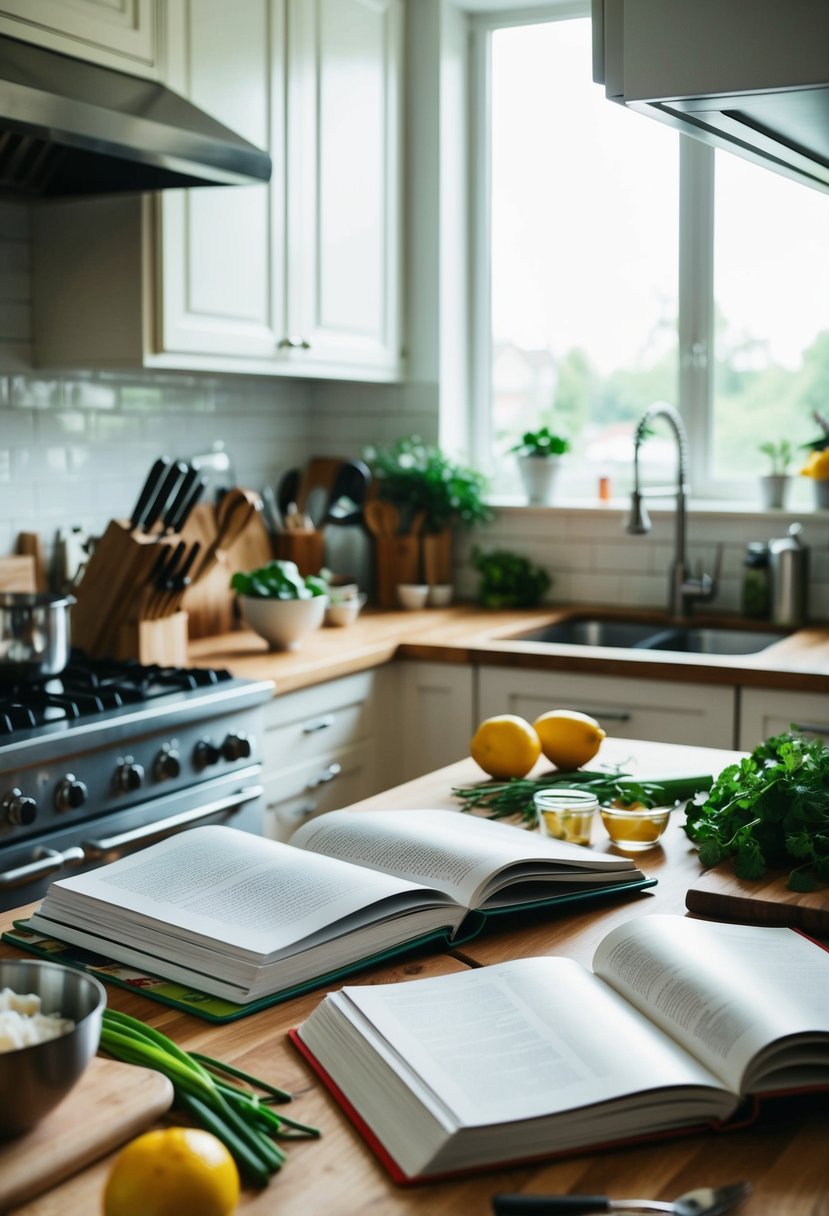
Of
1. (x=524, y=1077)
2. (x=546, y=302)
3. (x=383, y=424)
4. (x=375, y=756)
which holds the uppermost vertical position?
(x=546, y=302)

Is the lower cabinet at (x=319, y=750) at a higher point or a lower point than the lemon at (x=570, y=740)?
lower

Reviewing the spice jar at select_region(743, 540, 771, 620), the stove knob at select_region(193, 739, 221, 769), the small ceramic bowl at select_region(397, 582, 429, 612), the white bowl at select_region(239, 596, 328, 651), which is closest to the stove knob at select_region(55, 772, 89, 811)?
the stove knob at select_region(193, 739, 221, 769)

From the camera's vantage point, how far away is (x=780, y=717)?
2.95m

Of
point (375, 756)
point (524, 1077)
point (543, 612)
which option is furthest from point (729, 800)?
point (543, 612)

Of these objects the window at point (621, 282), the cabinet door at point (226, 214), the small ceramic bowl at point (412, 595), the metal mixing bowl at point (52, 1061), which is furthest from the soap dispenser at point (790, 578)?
the metal mixing bowl at point (52, 1061)

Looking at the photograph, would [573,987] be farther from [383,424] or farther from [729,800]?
[383,424]

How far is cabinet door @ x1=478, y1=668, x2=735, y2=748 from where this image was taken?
3.02 metres

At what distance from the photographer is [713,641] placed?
3.62 metres

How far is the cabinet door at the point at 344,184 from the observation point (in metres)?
3.44

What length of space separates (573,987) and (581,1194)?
0.26 m

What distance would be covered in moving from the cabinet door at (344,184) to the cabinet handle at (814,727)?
160 centimetres

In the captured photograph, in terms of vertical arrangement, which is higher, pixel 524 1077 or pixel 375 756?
pixel 524 1077

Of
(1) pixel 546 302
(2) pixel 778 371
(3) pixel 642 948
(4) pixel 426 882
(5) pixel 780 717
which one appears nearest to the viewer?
(3) pixel 642 948

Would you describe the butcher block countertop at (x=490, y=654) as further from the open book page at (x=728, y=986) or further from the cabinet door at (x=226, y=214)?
the open book page at (x=728, y=986)
